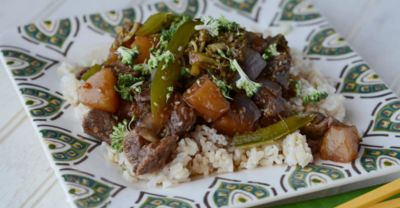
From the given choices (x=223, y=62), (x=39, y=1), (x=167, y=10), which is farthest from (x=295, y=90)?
(x=39, y=1)

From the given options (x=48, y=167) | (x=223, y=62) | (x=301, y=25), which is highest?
(x=301, y=25)

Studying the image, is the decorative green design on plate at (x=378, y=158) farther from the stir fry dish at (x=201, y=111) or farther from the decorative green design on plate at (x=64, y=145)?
the decorative green design on plate at (x=64, y=145)

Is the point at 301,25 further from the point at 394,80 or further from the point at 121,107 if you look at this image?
the point at 121,107

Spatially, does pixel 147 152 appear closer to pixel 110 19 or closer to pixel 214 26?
pixel 214 26

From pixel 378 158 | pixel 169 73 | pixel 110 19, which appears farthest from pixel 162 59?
pixel 378 158

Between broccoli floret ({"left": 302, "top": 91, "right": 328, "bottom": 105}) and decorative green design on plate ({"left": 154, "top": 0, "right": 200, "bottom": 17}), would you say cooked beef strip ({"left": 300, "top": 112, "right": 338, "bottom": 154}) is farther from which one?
decorative green design on plate ({"left": 154, "top": 0, "right": 200, "bottom": 17})

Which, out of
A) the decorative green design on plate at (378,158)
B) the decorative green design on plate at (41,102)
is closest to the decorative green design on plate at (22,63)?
the decorative green design on plate at (41,102)

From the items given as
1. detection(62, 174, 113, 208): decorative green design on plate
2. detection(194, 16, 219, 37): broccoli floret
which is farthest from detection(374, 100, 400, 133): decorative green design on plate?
detection(62, 174, 113, 208): decorative green design on plate
